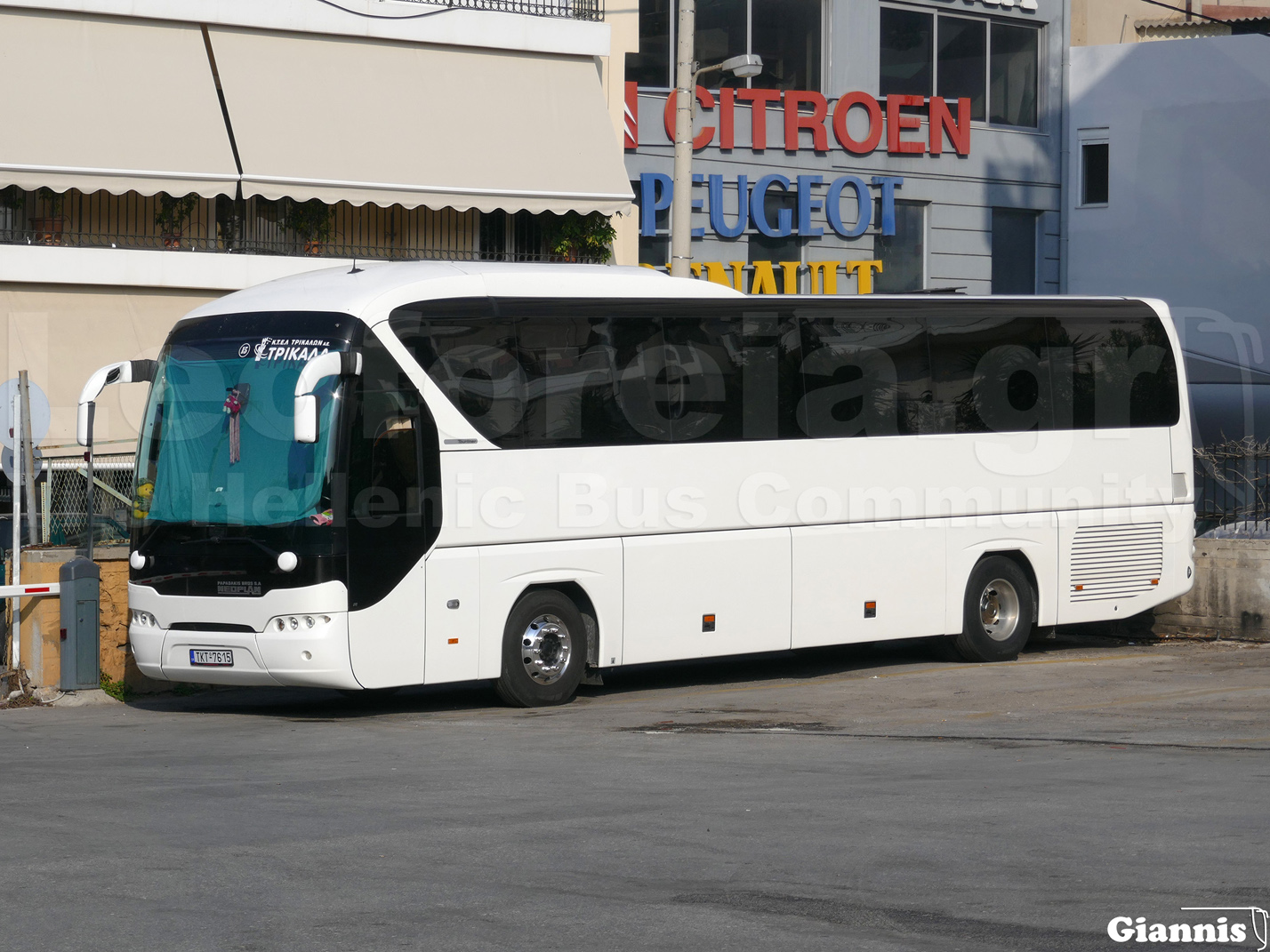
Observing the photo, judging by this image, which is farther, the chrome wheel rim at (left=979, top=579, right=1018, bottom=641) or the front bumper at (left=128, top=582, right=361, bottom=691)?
the chrome wheel rim at (left=979, top=579, right=1018, bottom=641)

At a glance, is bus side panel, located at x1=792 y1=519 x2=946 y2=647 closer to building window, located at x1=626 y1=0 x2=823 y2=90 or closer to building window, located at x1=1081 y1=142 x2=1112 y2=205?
building window, located at x1=626 y1=0 x2=823 y2=90

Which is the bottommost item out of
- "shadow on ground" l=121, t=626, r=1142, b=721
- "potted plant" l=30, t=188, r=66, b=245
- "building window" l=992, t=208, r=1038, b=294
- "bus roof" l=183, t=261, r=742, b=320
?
"shadow on ground" l=121, t=626, r=1142, b=721

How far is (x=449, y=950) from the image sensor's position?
6066 mm

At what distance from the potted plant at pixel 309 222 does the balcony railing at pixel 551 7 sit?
3.45 meters

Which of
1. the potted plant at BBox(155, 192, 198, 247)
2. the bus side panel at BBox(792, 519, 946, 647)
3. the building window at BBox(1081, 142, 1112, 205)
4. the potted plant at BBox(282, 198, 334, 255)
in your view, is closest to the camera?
the bus side panel at BBox(792, 519, 946, 647)

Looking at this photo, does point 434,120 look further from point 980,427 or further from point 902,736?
point 902,736

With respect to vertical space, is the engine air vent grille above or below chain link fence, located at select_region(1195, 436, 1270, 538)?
Answer: below

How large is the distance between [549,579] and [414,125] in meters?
11.3

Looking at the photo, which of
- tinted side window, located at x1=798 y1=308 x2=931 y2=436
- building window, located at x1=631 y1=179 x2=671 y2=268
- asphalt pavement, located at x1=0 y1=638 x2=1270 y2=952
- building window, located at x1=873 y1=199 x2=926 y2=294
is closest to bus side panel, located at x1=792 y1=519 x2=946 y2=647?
tinted side window, located at x1=798 y1=308 x2=931 y2=436

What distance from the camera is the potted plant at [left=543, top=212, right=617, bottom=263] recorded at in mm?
25797

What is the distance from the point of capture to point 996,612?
56.0 ft

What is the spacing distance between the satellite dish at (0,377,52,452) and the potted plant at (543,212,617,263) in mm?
10472

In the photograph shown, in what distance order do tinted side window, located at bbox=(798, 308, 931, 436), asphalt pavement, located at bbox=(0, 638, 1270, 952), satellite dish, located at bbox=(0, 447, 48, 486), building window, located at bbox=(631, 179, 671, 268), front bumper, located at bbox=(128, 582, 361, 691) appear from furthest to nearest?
building window, located at bbox=(631, 179, 671, 268), satellite dish, located at bbox=(0, 447, 48, 486), tinted side window, located at bbox=(798, 308, 931, 436), front bumper, located at bbox=(128, 582, 361, 691), asphalt pavement, located at bbox=(0, 638, 1270, 952)

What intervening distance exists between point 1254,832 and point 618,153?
17.8 meters
